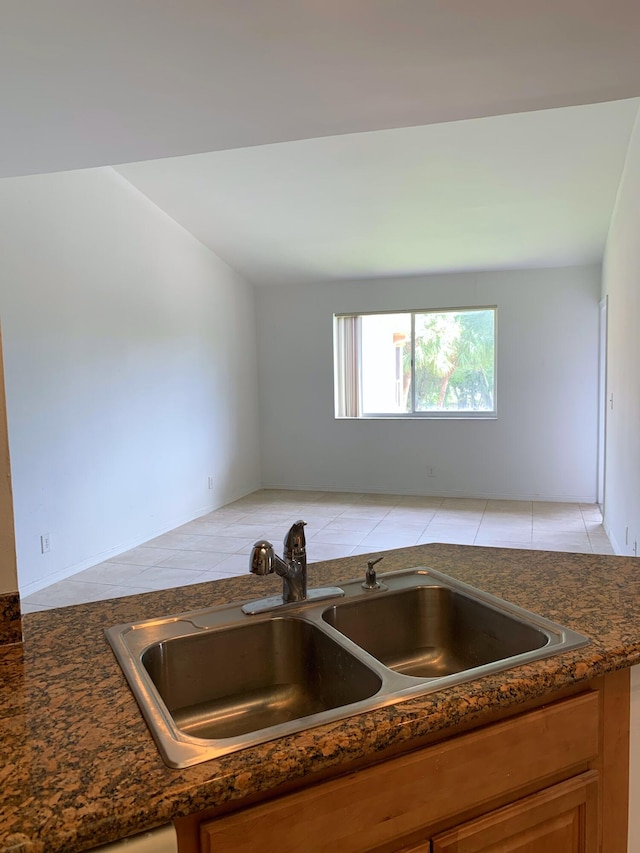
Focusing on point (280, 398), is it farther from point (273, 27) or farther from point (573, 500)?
point (273, 27)

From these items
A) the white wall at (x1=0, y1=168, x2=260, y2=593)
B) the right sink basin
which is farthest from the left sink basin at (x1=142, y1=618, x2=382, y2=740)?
the white wall at (x1=0, y1=168, x2=260, y2=593)

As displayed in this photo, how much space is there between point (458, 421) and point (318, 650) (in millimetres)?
5709

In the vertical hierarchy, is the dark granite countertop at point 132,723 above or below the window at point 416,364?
below

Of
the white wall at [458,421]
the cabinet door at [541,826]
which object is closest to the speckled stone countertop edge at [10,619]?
the cabinet door at [541,826]

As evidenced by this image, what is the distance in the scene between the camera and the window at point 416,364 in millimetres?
6676

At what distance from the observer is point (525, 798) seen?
101 cm

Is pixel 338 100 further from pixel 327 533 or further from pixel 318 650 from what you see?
pixel 327 533

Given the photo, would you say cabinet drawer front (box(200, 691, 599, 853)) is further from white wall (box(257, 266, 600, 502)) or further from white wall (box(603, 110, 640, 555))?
white wall (box(257, 266, 600, 502))

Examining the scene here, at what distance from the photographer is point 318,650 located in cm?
124

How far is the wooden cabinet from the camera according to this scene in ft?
2.67

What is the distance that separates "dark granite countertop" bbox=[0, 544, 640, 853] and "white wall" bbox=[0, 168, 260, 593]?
3.00 metres

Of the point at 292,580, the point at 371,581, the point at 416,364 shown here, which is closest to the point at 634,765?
the point at 371,581

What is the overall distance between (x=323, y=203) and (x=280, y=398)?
2796 mm

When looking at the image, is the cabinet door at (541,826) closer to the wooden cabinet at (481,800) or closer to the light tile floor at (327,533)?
the wooden cabinet at (481,800)
